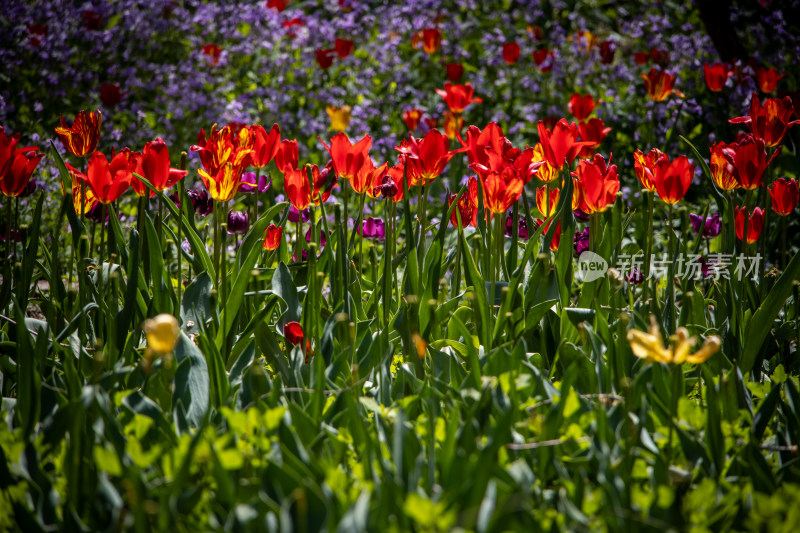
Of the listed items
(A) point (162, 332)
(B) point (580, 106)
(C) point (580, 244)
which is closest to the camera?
(A) point (162, 332)

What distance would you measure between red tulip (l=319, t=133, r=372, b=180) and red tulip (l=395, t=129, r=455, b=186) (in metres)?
0.11

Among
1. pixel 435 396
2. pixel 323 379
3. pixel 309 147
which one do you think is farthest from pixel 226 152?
pixel 309 147

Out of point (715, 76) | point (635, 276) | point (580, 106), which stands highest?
point (715, 76)

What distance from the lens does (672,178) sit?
1.81 metres

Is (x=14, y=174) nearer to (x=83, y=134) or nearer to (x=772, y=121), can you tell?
(x=83, y=134)

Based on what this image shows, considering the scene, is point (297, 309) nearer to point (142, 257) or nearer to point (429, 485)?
point (142, 257)

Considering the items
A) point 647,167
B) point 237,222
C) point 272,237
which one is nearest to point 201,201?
point 237,222

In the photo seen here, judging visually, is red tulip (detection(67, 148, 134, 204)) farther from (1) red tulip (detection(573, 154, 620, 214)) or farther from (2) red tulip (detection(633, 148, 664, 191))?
(2) red tulip (detection(633, 148, 664, 191))

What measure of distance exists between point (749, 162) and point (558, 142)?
497mm

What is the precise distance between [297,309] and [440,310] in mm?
383

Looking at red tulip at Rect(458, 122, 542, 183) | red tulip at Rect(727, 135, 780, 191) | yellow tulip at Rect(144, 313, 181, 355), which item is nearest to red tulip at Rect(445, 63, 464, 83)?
red tulip at Rect(458, 122, 542, 183)

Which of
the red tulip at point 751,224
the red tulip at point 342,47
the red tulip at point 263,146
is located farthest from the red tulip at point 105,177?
the red tulip at point 342,47

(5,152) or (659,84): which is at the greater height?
(659,84)

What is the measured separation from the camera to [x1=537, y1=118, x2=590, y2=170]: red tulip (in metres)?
1.85
